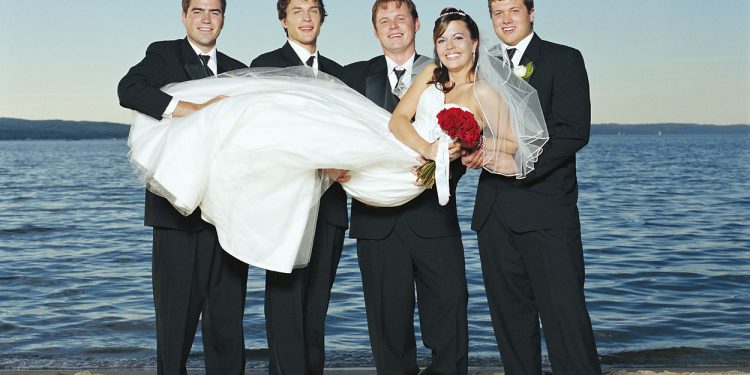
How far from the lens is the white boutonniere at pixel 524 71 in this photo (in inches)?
164

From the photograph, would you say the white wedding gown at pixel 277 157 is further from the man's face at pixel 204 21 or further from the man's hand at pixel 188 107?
the man's face at pixel 204 21

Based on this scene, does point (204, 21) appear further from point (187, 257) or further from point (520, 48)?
point (520, 48)

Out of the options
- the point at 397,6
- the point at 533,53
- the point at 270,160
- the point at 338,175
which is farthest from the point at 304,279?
the point at 533,53

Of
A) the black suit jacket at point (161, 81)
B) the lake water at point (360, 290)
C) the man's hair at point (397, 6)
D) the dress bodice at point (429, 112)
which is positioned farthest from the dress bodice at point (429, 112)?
the lake water at point (360, 290)

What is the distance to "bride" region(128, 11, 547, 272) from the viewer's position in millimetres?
3994

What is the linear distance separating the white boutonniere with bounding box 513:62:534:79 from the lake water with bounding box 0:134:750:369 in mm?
3310

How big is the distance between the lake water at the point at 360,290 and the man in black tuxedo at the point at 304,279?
2.80m

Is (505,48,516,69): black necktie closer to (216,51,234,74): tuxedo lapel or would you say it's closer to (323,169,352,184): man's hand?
(323,169,352,184): man's hand

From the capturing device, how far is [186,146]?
401cm

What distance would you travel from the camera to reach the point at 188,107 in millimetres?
4160

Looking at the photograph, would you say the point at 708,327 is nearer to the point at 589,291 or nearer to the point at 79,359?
the point at 589,291

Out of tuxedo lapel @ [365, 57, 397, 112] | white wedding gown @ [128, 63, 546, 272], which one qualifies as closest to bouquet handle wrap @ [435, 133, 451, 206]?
white wedding gown @ [128, 63, 546, 272]

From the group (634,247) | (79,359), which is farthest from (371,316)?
(634,247)

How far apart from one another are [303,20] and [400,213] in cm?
109
